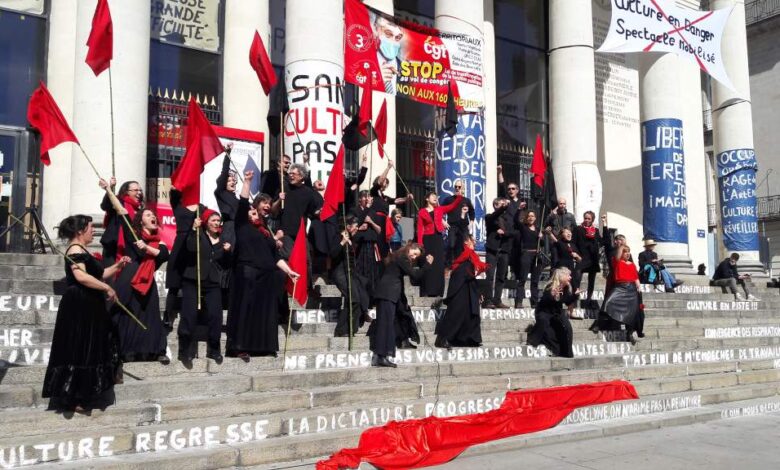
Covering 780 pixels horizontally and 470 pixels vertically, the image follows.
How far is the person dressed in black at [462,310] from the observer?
9359 millimetres

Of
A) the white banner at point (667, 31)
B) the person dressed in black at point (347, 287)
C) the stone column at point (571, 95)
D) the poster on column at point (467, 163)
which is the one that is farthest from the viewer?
the stone column at point (571, 95)

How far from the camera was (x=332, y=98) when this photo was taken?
481 inches

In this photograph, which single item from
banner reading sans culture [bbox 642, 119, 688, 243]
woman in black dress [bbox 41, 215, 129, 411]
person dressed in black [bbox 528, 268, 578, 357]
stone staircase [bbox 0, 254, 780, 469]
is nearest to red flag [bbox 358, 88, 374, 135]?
stone staircase [bbox 0, 254, 780, 469]

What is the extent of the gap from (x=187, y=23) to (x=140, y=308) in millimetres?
9602

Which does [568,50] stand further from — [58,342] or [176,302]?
[58,342]

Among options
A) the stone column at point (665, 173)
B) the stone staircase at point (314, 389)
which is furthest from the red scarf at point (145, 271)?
the stone column at point (665, 173)

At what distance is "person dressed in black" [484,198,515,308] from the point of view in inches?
450

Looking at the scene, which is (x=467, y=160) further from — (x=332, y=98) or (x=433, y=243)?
(x=433, y=243)

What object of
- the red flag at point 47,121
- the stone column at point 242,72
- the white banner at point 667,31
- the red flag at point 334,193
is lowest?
the red flag at point 334,193

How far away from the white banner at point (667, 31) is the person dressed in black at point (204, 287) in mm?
11588

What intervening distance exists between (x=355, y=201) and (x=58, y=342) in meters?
5.60

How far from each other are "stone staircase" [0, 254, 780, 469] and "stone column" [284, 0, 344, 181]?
275 cm

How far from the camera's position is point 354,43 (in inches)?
547

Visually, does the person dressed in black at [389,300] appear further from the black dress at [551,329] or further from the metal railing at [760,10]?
the metal railing at [760,10]
